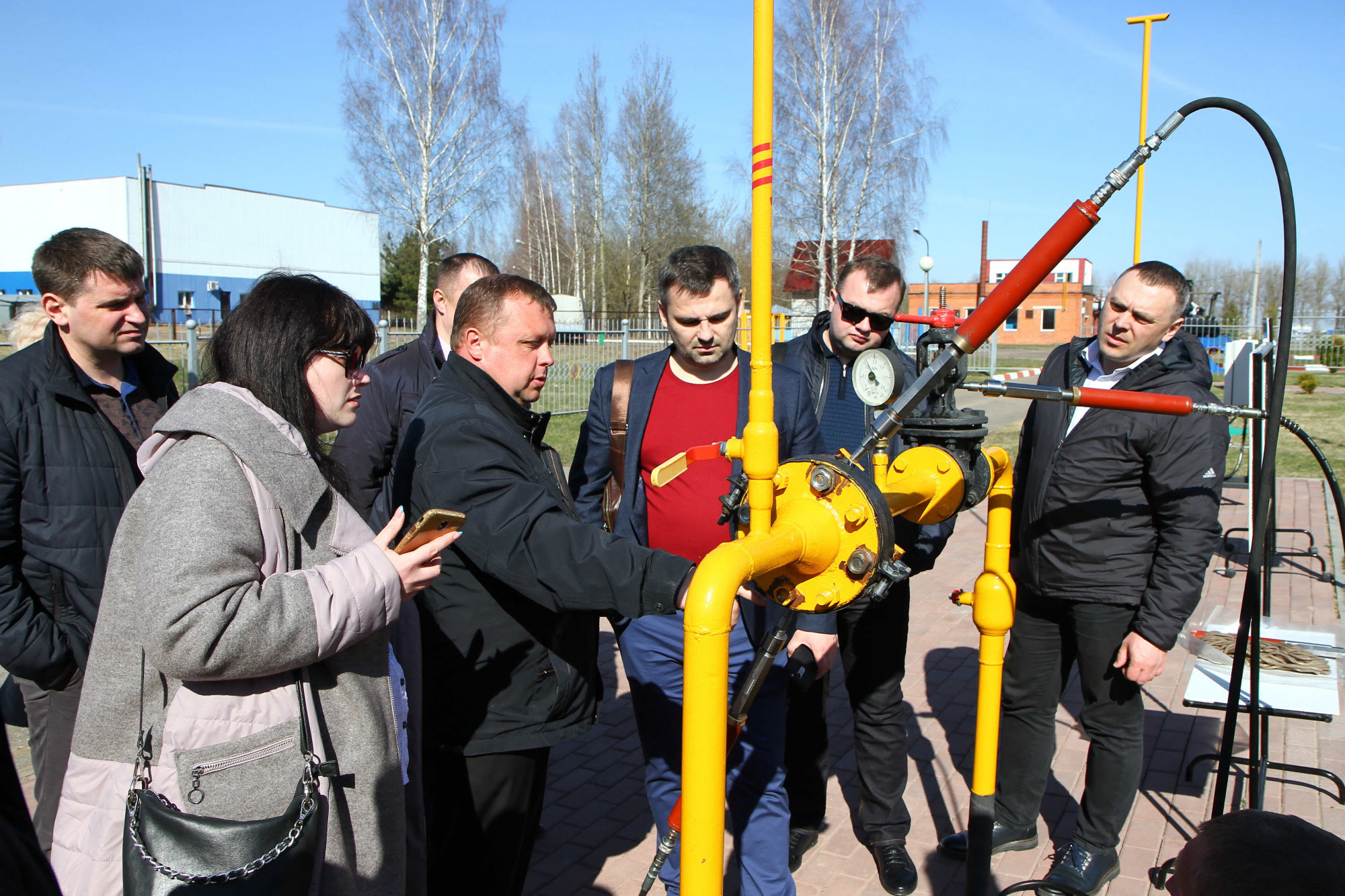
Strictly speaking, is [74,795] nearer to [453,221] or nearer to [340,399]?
[340,399]

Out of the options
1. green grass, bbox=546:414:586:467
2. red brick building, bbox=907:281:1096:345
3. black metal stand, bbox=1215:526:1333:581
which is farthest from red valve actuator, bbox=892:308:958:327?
red brick building, bbox=907:281:1096:345

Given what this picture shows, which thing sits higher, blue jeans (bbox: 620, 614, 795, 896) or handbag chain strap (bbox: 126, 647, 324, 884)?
handbag chain strap (bbox: 126, 647, 324, 884)

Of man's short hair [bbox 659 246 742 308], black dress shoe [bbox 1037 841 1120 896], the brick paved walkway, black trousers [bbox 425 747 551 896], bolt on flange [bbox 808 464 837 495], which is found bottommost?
the brick paved walkway

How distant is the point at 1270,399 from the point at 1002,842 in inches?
76.0

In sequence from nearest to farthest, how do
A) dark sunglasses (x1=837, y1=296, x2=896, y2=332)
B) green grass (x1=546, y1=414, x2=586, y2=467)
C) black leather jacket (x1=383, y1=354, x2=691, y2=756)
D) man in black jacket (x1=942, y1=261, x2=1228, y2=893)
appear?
black leather jacket (x1=383, y1=354, x2=691, y2=756) → man in black jacket (x1=942, y1=261, x2=1228, y2=893) → dark sunglasses (x1=837, y1=296, x2=896, y2=332) → green grass (x1=546, y1=414, x2=586, y2=467)

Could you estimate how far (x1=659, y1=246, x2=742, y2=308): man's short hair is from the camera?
110 inches

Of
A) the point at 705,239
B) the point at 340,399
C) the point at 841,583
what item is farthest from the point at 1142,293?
the point at 705,239

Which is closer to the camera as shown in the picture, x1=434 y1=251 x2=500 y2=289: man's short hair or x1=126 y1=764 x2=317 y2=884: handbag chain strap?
x1=126 y1=764 x2=317 y2=884: handbag chain strap

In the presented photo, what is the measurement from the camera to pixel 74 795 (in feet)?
5.66

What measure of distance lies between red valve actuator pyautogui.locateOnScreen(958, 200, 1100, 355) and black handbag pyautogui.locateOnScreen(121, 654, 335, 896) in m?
1.47

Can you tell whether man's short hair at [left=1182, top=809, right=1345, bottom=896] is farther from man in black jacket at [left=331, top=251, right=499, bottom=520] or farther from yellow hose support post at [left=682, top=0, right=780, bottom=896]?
man in black jacket at [left=331, top=251, right=499, bottom=520]

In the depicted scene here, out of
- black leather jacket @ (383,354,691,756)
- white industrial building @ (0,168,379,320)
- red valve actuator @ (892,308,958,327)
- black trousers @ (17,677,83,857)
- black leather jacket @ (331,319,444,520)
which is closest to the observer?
red valve actuator @ (892,308,958,327)

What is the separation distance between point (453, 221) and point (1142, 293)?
26.0 meters

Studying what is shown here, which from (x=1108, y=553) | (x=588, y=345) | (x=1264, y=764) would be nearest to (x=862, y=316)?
(x=1108, y=553)
